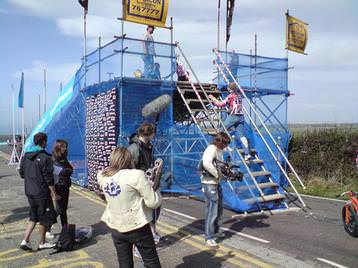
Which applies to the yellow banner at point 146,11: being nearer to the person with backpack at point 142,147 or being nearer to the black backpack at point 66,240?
the person with backpack at point 142,147

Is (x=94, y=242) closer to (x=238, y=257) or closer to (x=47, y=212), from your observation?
(x=47, y=212)

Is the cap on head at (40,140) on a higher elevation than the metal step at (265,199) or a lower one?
higher

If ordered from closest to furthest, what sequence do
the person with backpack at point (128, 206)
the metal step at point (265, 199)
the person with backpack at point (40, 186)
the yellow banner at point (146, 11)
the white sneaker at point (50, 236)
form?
1. the person with backpack at point (128, 206)
2. the person with backpack at point (40, 186)
3. the white sneaker at point (50, 236)
4. the metal step at point (265, 199)
5. the yellow banner at point (146, 11)

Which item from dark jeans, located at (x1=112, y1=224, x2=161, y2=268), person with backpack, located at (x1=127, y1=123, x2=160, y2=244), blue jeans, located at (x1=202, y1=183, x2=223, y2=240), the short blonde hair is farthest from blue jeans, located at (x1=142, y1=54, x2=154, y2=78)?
dark jeans, located at (x1=112, y1=224, x2=161, y2=268)

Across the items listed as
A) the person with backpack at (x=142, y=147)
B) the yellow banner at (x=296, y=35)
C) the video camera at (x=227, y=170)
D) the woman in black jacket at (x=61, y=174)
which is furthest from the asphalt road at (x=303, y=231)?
the yellow banner at (x=296, y=35)

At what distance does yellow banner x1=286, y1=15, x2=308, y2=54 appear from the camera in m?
12.4

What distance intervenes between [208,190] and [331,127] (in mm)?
8652

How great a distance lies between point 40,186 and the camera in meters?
5.54

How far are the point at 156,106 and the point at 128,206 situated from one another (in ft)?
22.2

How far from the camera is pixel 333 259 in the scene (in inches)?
211

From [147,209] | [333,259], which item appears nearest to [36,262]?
[147,209]

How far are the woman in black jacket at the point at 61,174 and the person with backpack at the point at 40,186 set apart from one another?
211 mm

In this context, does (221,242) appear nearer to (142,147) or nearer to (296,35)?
(142,147)

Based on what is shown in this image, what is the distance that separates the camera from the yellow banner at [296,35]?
12365 mm
